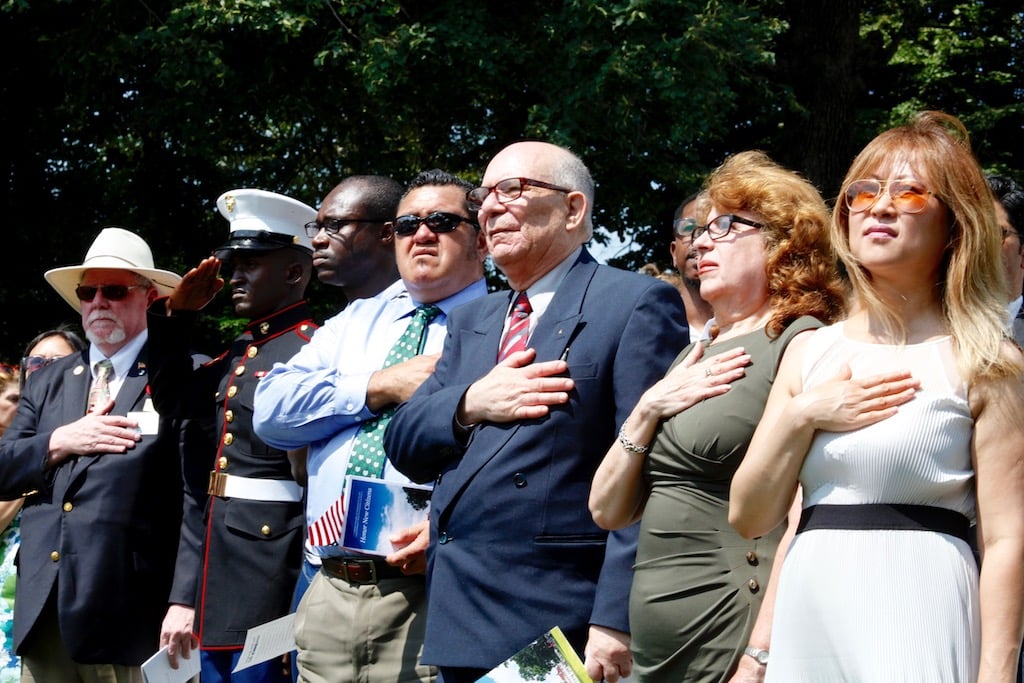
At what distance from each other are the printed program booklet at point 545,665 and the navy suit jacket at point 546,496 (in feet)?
0.82

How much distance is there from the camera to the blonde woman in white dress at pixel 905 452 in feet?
8.39

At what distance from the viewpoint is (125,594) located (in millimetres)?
5219

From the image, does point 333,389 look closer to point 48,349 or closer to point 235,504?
point 235,504

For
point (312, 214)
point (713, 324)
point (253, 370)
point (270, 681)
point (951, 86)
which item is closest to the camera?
point (713, 324)

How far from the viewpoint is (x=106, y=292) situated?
5.75 m

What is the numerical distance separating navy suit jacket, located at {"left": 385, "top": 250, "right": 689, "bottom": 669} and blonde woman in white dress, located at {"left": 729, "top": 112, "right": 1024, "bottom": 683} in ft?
2.03

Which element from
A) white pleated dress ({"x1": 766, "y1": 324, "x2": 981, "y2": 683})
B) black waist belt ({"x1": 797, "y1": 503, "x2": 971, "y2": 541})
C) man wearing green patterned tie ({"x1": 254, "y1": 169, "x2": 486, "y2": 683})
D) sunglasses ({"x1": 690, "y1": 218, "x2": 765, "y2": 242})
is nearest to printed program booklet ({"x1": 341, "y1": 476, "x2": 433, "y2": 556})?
man wearing green patterned tie ({"x1": 254, "y1": 169, "x2": 486, "y2": 683})

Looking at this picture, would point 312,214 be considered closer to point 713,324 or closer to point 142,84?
point 713,324

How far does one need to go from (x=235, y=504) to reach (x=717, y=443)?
8.09ft

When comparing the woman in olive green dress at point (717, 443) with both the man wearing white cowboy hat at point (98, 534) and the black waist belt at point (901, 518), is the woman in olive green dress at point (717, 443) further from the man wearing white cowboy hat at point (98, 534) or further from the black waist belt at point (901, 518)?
the man wearing white cowboy hat at point (98, 534)

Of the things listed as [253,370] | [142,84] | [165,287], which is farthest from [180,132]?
[253,370]

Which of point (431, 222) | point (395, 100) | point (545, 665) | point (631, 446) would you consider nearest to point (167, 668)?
point (431, 222)

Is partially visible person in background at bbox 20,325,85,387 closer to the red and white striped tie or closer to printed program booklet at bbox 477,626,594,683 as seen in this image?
the red and white striped tie

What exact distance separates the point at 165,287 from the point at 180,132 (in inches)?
261
